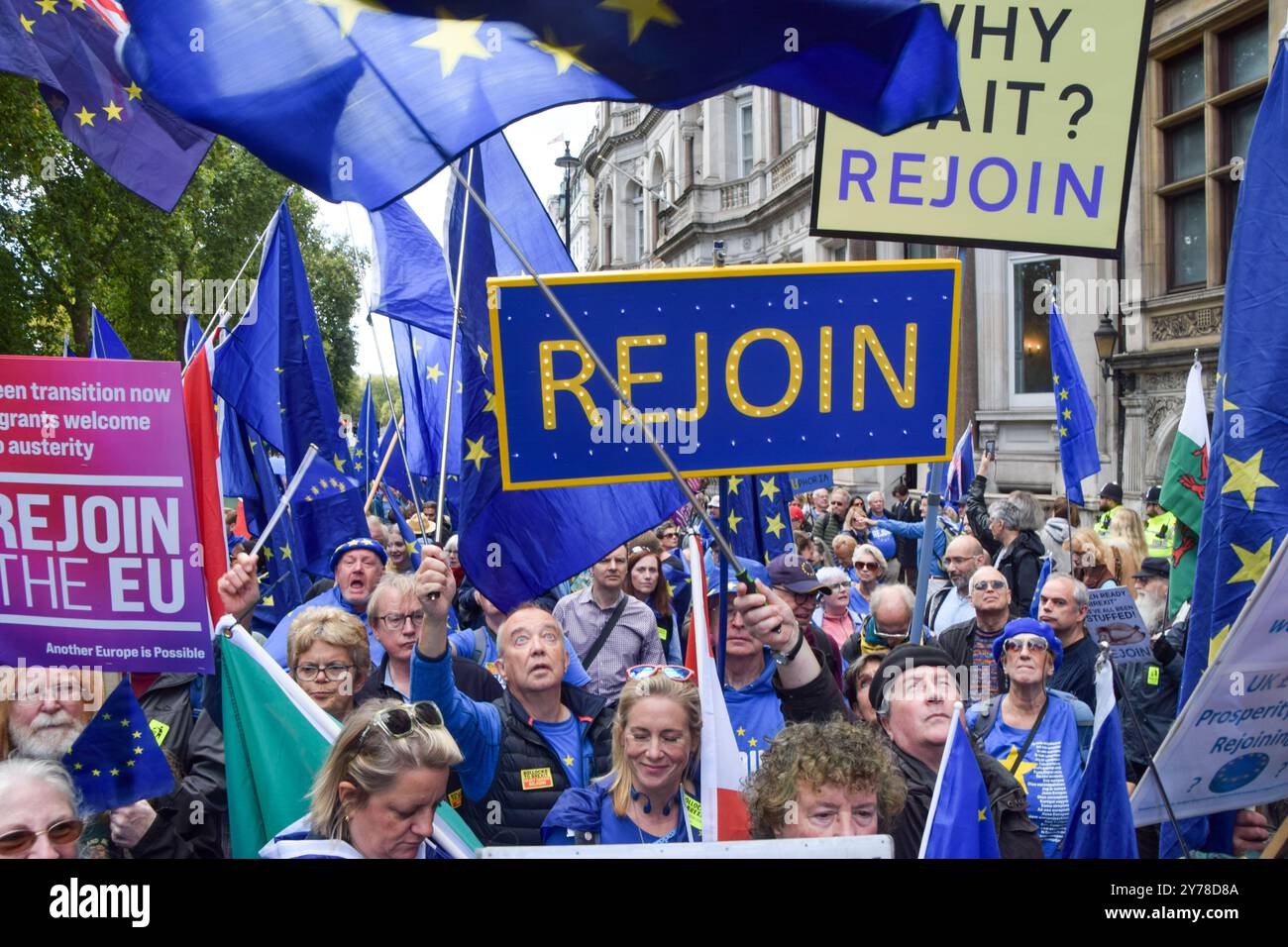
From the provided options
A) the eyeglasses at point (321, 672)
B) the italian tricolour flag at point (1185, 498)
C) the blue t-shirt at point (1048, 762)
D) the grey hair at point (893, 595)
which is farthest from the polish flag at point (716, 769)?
the italian tricolour flag at point (1185, 498)

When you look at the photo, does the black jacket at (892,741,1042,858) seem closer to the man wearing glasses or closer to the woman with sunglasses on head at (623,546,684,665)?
the man wearing glasses

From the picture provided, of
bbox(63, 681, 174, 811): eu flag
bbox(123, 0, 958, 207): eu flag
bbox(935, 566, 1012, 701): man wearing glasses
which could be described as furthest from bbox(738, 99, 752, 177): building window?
bbox(63, 681, 174, 811): eu flag

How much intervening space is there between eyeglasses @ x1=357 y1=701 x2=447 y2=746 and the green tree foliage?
9.61m

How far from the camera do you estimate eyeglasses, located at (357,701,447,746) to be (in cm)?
273

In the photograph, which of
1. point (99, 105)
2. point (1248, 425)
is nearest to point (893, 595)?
point (1248, 425)

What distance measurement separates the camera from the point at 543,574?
14.1 feet

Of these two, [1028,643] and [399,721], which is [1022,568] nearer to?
[1028,643]

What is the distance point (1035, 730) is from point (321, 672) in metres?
2.46

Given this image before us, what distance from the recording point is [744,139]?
3133 cm

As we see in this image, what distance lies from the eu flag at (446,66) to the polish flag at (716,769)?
1647 millimetres

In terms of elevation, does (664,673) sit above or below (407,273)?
below

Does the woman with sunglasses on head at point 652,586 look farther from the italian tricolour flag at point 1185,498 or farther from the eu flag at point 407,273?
the italian tricolour flag at point 1185,498

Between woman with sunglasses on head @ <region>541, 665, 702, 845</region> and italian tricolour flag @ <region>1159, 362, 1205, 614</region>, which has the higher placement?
italian tricolour flag @ <region>1159, 362, 1205, 614</region>

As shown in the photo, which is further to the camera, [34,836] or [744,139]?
[744,139]
